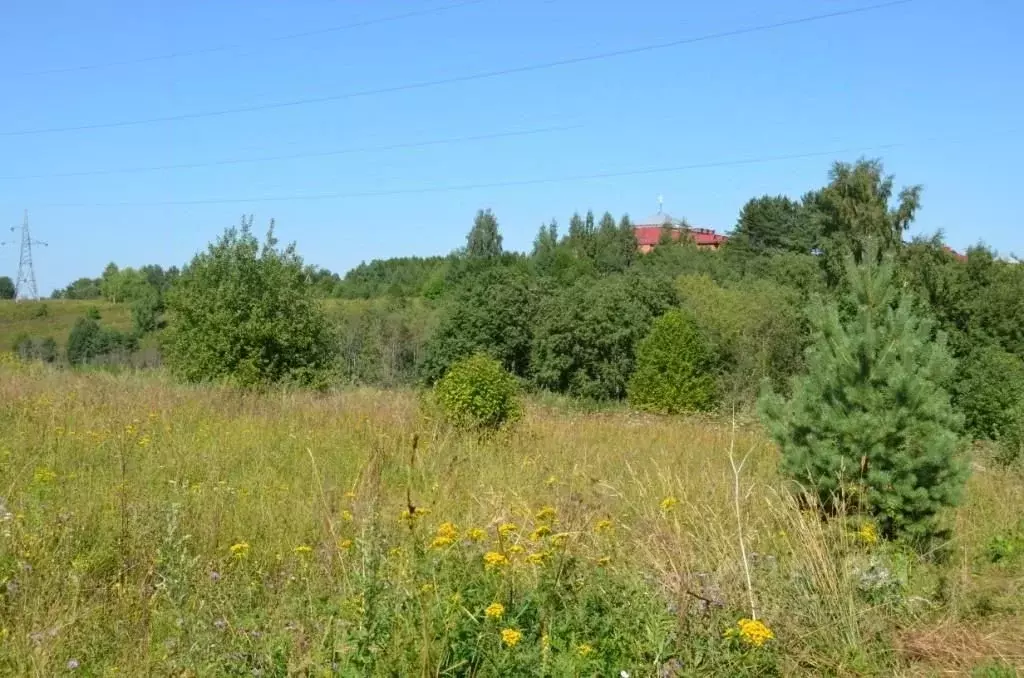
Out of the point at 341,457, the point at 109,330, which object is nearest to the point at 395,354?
the point at 109,330

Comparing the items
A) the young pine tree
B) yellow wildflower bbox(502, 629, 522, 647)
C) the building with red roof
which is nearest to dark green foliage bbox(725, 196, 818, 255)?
the building with red roof

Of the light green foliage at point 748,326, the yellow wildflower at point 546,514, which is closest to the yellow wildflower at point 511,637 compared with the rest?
the yellow wildflower at point 546,514

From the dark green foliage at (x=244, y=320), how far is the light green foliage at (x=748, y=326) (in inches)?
623

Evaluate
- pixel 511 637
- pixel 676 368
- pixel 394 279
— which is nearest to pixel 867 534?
pixel 511 637

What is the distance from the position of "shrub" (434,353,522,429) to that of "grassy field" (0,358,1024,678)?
3.16 meters

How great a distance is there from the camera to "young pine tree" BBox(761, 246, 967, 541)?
5.15 m

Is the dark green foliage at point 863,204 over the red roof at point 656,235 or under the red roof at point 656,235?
under

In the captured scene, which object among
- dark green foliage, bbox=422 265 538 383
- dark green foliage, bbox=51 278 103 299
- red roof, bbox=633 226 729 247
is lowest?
dark green foliage, bbox=422 265 538 383

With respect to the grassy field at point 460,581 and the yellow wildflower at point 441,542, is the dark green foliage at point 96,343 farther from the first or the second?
the yellow wildflower at point 441,542

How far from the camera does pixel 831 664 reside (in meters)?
3.46

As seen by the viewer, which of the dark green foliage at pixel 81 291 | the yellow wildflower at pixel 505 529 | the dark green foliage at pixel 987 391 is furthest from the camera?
the dark green foliage at pixel 81 291

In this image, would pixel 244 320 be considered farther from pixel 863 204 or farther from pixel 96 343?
pixel 96 343

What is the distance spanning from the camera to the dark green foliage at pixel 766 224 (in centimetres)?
6450

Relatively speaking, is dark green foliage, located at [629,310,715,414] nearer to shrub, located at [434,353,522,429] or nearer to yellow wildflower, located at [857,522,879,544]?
shrub, located at [434,353,522,429]
